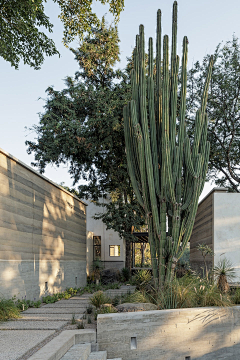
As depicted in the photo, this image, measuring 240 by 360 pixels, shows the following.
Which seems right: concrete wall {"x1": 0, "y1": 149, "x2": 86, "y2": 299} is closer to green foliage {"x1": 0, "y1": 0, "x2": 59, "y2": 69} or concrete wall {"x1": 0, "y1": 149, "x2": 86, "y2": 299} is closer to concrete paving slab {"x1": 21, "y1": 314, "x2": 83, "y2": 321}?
concrete paving slab {"x1": 21, "y1": 314, "x2": 83, "y2": 321}

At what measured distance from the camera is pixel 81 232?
1278 cm

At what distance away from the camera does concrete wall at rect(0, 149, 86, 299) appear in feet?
21.2

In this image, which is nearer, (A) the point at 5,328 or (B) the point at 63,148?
(A) the point at 5,328

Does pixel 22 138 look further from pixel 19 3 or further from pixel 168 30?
A: pixel 168 30

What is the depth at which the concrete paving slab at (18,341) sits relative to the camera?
3.67 meters

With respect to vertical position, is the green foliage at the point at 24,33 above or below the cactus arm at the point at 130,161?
above

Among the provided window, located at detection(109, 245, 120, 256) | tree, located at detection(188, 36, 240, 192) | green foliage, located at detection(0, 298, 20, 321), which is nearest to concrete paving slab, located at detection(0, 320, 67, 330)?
green foliage, located at detection(0, 298, 20, 321)

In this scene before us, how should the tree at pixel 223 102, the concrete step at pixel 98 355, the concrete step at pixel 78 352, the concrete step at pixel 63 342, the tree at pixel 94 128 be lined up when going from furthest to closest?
the tree at pixel 223 102 < the tree at pixel 94 128 < the concrete step at pixel 98 355 < the concrete step at pixel 78 352 < the concrete step at pixel 63 342

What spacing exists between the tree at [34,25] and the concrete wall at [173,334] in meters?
6.39

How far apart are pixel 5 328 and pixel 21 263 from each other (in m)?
2.16

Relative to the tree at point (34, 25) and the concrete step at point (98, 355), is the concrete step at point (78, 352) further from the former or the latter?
the tree at point (34, 25)

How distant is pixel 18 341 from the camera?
13.8ft

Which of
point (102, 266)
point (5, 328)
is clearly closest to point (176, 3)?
point (5, 328)

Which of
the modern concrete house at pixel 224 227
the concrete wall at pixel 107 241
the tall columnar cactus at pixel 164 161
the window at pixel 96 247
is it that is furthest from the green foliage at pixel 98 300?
the window at pixel 96 247
